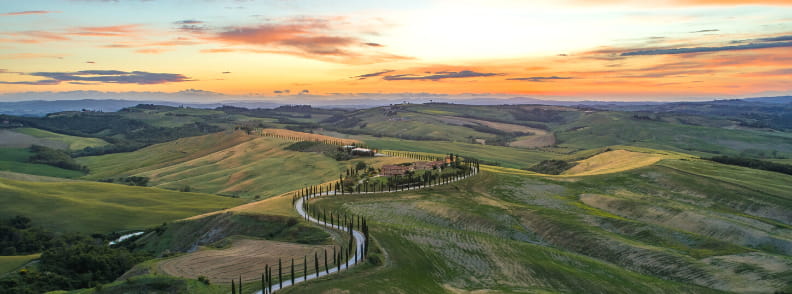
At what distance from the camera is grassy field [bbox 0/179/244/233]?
437 ft

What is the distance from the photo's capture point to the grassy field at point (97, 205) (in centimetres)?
13325

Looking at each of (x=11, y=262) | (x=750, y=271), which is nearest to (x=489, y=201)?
(x=750, y=271)

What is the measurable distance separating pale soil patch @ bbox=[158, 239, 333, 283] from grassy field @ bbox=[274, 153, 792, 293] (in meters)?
10.0

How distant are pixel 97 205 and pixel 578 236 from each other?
145 metres

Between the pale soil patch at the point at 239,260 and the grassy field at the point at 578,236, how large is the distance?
10.0m

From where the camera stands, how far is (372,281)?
53.4 m

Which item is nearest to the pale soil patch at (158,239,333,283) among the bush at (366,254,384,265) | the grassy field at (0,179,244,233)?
the bush at (366,254,384,265)

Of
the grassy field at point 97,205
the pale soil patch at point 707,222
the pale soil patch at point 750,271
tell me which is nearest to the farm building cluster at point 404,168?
the pale soil patch at point 707,222

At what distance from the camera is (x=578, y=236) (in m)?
89.1

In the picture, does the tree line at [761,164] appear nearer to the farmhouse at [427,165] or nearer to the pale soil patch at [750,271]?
the pale soil patch at [750,271]

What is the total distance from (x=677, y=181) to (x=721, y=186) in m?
12.5

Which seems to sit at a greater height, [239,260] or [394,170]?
[394,170]

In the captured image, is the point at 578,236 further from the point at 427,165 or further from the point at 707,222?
the point at 427,165

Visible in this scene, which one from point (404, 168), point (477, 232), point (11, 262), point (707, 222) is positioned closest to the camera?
point (11, 262)
